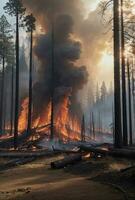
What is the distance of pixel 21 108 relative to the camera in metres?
53.2

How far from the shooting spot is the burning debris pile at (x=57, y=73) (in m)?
50.8

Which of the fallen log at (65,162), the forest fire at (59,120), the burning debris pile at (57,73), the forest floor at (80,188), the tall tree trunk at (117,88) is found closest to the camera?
the forest floor at (80,188)

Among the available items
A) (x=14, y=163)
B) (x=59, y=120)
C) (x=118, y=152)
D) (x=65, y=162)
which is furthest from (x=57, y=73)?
(x=65, y=162)

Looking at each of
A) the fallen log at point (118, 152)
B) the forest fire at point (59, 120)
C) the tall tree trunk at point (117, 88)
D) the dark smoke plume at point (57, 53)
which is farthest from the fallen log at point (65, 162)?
Answer: the dark smoke plume at point (57, 53)

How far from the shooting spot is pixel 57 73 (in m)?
52.0

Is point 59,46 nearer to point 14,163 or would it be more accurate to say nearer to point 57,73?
point 57,73

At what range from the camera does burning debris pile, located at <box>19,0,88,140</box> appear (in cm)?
5078

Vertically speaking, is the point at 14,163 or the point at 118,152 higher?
the point at 118,152

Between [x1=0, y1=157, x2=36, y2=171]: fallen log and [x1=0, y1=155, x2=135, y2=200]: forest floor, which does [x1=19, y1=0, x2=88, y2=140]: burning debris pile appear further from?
[x1=0, y1=155, x2=135, y2=200]: forest floor

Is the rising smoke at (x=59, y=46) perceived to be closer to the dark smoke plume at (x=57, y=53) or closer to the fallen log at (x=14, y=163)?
the dark smoke plume at (x=57, y=53)

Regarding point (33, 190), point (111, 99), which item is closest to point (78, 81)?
point (33, 190)

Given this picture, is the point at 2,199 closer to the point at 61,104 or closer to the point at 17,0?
the point at 17,0

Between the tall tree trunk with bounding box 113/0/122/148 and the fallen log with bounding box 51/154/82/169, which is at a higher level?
the tall tree trunk with bounding box 113/0/122/148

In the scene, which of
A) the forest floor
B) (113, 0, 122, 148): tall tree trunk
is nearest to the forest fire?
(113, 0, 122, 148): tall tree trunk
